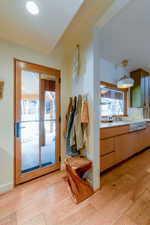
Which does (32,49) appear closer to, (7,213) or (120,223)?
(7,213)

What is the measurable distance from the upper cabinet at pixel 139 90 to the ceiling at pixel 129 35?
492 mm

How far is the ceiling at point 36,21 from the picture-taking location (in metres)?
1.12

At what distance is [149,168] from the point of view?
7.45ft

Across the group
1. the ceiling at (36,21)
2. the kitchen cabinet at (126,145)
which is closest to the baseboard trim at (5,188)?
the kitchen cabinet at (126,145)

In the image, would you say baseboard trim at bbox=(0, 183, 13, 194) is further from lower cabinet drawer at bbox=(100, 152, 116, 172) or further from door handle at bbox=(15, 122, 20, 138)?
lower cabinet drawer at bbox=(100, 152, 116, 172)

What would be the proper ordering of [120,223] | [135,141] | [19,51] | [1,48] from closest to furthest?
[120,223]
[1,48]
[19,51]
[135,141]

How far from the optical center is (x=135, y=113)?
367 centimetres

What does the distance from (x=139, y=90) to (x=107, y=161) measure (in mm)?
2609

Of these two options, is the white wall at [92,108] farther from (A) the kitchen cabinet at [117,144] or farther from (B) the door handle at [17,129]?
(B) the door handle at [17,129]

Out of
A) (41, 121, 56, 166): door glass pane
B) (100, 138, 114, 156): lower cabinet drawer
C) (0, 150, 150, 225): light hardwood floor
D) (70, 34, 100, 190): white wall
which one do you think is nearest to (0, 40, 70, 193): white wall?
(0, 150, 150, 225): light hardwood floor

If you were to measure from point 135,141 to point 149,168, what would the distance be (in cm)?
66

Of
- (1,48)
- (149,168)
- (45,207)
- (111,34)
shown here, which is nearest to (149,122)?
(149,168)

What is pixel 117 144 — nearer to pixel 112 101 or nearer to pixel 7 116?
pixel 112 101

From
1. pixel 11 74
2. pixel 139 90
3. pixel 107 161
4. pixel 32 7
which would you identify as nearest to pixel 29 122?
pixel 11 74
